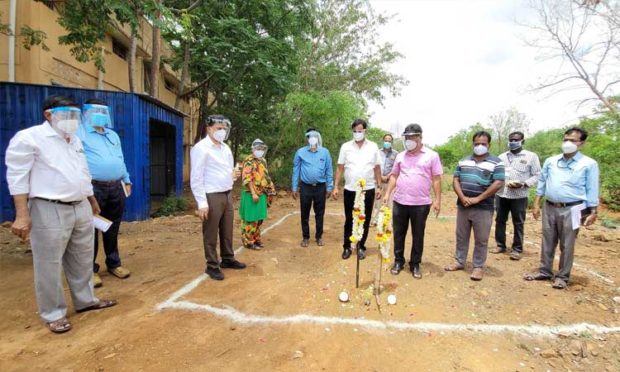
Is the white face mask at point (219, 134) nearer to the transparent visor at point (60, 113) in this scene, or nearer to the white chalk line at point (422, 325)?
the transparent visor at point (60, 113)

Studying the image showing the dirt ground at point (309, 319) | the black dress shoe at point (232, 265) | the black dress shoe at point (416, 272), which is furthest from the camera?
the black dress shoe at point (232, 265)

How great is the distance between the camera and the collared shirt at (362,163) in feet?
16.2

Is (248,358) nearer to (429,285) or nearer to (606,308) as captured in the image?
(429,285)

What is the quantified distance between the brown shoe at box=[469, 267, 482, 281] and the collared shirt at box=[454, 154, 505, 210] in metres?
0.77

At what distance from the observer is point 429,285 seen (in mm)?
4234

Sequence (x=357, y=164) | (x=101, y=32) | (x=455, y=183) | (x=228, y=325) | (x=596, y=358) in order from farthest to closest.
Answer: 1. (x=101, y=32)
2. (x=357, y=164)
3. (x=455, y=183)
4. (x=228, y=325)
5. (x=596, y=358)

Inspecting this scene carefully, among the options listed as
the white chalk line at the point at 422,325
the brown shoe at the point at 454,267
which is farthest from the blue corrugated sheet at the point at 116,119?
the brown shoe at the point at 454,267

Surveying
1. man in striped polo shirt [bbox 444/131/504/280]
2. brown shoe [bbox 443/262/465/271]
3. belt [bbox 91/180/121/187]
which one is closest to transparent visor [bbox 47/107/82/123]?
belt [bbox 91/180/121/187]

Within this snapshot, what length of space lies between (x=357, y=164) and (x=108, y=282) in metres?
3.41

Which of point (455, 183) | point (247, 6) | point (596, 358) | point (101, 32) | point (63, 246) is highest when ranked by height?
point (247, 6)

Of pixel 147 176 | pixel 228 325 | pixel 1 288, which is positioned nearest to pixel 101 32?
pixel 147 176

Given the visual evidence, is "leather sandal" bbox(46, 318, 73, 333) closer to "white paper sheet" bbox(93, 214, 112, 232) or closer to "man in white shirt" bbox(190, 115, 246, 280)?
"white paper sheet" bbox(93, 214, 112, 232)

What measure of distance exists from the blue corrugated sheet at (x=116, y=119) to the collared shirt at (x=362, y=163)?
17.1 ft

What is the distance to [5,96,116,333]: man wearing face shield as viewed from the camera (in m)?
2.89
